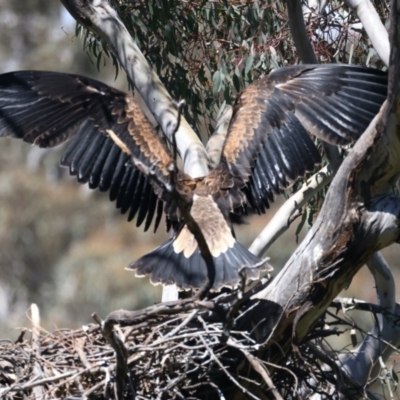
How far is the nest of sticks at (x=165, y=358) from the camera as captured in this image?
377 centimetres

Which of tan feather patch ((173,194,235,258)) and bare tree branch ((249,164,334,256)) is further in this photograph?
bare tree branch ((249,164,334,256))

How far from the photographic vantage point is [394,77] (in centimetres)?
350

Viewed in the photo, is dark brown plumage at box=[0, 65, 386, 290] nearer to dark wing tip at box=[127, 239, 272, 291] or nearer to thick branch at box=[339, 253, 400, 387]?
dark wing tip at box=[127, 239, 272, 291]

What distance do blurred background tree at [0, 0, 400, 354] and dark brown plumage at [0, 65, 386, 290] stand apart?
3.36ft

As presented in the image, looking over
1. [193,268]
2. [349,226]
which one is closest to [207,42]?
[193,268]

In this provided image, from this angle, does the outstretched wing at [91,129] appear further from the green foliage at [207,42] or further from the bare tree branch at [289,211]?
the green foliage at [207,42]

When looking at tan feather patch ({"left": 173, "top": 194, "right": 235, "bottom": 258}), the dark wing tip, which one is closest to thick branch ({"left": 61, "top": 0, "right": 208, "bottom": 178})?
tan feather patch ({"left": 173, "top": 194, "right": 235, "bottom": 258})

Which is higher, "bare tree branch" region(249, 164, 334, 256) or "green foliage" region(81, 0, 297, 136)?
"green foliage" region(81, 0, 297, 136)

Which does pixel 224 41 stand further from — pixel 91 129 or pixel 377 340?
pixel 377 340

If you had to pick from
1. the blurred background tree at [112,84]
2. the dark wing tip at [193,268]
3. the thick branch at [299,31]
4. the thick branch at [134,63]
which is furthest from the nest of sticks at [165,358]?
the blurred background tree at [112,84]

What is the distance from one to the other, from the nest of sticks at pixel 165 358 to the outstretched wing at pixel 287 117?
0.97 metres

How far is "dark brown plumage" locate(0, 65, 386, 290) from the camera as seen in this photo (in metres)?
4.80

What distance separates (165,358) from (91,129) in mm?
1640

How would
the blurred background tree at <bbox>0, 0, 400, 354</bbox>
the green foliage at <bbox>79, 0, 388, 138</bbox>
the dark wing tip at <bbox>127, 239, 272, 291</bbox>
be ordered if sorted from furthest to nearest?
the blurred background tree at <bbox>0, 0, 400, 354</bbox>
the green foliage at <bbox>79, 0, 388, 138</bbox>
the dark wing tip at <bbox>127, 239, 272, 291</bbox>
